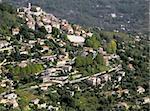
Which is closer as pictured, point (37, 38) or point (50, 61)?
point (50, 61)

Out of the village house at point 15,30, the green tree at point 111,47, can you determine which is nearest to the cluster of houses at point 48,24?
the green tree at point 111,47

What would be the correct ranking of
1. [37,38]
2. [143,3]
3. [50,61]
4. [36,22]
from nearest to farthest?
[50,61] < [37,38] < [36,22] < [143,3]

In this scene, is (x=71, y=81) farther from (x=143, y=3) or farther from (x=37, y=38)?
(x=143, y=3)

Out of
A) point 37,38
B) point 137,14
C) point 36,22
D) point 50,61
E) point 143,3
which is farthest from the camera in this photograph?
point 143,3

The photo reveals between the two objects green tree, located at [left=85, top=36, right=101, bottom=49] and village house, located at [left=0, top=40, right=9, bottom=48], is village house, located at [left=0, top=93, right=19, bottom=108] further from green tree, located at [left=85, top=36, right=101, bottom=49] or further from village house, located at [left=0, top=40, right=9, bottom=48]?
green tree, located at [left=85, top=36, right=101, bottom=49]

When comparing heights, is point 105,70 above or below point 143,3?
above

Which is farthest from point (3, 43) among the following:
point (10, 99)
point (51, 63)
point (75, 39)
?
point (10, 99)

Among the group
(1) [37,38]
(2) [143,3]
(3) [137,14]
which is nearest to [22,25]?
(1) [37,38]
